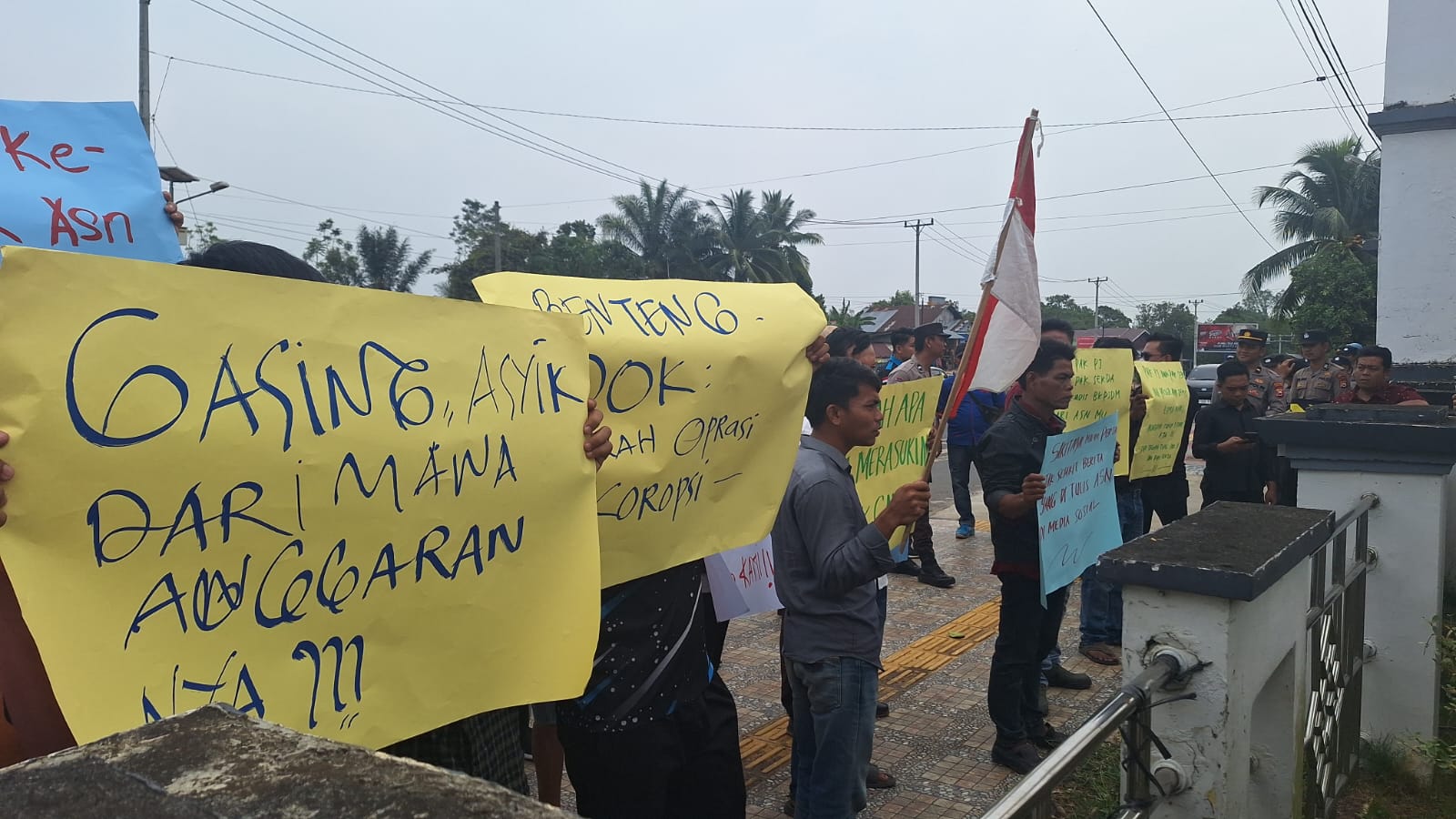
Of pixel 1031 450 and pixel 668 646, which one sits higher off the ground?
pixel 1031 450

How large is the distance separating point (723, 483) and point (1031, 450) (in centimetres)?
188

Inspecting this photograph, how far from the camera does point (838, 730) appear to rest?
304cm

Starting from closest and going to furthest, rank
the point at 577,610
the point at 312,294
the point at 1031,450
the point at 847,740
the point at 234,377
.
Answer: the point at 234,377
the point at 312,294
the point at 577,610
the point at 847,740
the point at 1031,450

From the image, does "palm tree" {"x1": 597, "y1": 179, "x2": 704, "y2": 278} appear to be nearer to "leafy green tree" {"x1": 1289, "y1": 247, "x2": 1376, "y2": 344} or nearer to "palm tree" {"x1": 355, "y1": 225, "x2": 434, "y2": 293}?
"palm tree" {"x1": 355, "y1": 225, "x2": 434, "y2": 293}

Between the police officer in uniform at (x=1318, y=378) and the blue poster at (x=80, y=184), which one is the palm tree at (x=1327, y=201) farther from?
the blue poster at (x=80, y=184)

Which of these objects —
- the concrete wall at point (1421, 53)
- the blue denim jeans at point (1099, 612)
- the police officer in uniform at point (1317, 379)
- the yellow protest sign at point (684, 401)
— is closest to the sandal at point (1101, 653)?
the blue denim jeans at point (1099, 612)

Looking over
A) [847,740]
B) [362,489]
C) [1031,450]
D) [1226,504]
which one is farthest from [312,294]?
[1031,450]

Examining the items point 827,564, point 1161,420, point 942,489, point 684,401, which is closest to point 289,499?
point 684,401

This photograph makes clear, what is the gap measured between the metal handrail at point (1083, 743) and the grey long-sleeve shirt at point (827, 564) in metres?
0.92

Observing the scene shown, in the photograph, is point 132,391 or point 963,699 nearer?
point 132,391

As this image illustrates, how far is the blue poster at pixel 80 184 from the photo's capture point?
2.91 metres

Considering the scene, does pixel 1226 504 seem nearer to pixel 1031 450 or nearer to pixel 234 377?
pixel 1031 450

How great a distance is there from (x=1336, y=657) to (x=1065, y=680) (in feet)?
5.79

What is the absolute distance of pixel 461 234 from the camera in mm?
52938
